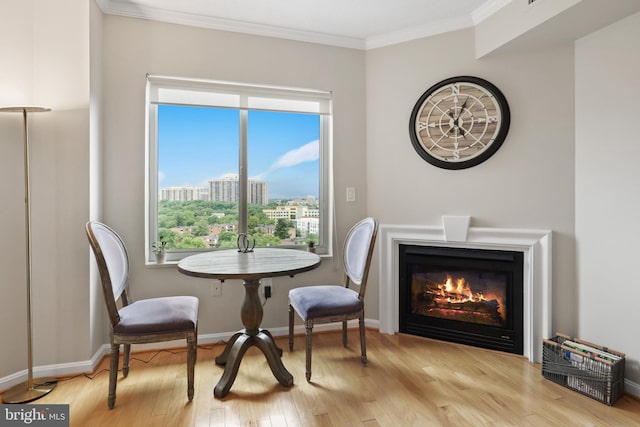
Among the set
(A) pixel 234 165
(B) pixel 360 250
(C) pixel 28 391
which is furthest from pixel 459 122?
(C) pixel 28 391

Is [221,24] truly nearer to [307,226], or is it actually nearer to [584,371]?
[307,226]

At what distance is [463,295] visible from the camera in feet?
9.22

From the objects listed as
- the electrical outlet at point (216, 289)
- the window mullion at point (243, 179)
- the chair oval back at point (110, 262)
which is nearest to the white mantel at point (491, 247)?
the window mullion at point (243, 179)

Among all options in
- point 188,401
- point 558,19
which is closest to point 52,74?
point 188,401

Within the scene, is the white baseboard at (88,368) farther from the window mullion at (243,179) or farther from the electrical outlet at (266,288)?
the window mullion at (243,179)

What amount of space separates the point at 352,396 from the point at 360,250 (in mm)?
972

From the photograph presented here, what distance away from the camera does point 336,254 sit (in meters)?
3.07

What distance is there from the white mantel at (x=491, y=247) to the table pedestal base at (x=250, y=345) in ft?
3.79

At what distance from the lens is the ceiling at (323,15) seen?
8.21ft

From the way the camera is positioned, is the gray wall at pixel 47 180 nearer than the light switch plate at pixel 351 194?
Yes

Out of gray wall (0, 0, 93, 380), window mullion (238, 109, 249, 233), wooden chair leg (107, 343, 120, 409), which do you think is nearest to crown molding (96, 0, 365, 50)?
gray wall (0, 0, 93, 380)

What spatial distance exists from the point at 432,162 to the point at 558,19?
1174 mm

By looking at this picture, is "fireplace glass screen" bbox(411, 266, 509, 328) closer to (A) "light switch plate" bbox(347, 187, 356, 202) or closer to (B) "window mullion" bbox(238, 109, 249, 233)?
(A) "light switch plate" bbox(347, 187, 356, 202)

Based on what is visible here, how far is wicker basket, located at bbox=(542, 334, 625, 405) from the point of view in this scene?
1.92 metres
